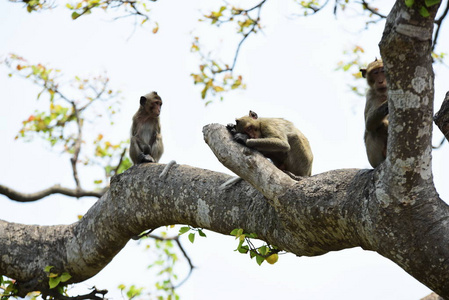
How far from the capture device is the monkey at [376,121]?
15.8ft

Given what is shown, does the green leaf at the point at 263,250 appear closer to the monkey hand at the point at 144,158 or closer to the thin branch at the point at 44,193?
the monkey hand at the point at 144,158

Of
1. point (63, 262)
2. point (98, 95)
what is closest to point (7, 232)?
point (63, 262)

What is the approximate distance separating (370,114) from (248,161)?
4.91 feet

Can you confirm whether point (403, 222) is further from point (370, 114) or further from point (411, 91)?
point (370, 114)

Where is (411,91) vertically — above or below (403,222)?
above

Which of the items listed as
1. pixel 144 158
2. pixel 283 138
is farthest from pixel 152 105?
pixel 283 138

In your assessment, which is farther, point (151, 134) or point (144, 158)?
point (151, 134)

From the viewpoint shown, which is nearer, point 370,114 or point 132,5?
point 370,114

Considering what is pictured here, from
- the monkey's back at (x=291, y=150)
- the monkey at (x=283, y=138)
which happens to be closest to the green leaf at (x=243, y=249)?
the monkey at (x=283, y=138)

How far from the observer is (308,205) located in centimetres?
355

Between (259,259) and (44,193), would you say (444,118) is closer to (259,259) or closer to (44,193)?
(259,259)

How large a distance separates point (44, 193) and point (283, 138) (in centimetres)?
413

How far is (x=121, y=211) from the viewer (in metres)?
5.12

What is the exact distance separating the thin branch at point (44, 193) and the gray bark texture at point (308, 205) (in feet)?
5.04
